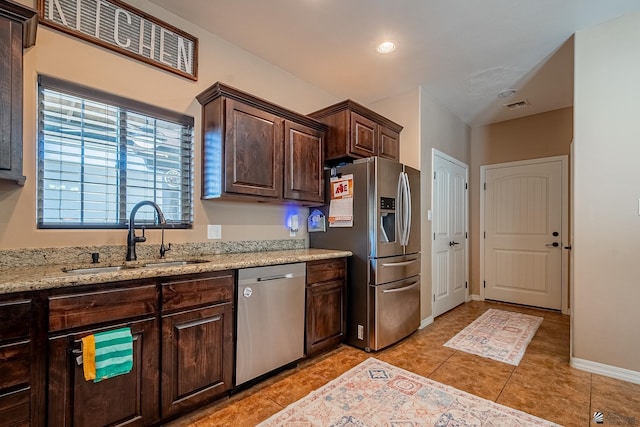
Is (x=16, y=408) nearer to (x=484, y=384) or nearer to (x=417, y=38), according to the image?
(x=484, y=384)

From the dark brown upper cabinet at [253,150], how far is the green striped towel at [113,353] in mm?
1160

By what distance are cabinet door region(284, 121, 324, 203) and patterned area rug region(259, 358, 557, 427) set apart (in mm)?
1618

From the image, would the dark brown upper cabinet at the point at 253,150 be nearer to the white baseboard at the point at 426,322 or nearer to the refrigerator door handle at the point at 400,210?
the refrigerator door handle at the point at 400,210

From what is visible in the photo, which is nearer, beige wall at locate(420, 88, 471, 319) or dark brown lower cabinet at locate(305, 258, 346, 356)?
dark brown lower cabinet at locate(305, 258, 346, 356)

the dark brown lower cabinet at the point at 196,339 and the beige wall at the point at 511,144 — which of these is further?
the beige wall at the point at 511,144

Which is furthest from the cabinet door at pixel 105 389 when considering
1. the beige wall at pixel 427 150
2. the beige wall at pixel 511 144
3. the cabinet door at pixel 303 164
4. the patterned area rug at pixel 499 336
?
the beige wall at pixel 511 144

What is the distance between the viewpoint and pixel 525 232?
4547 millimetres

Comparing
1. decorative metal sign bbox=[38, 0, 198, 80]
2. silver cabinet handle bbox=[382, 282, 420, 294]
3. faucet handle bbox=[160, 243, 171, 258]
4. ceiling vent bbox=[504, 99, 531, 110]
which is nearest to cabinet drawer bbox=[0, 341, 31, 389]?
faucet handle bbox=[160, 243, 171, 258]

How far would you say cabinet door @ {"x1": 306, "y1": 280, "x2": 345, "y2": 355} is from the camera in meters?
2.60

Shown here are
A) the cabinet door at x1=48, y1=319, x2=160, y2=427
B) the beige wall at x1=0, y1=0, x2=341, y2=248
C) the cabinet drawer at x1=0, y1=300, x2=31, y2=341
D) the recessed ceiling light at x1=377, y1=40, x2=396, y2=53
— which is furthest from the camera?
the recessed ceiling light at x1=377, y1=40, x2=396, y2=53

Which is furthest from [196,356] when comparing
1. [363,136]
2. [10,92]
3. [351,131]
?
[363,136]

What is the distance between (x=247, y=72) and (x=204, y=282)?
6.75 ft

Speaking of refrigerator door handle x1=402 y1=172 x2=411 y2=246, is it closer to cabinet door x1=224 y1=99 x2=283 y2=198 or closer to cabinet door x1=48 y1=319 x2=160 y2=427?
cabinet door x1=224 y1=99 x2=283 y2=198

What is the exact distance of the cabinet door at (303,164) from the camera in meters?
2.82
